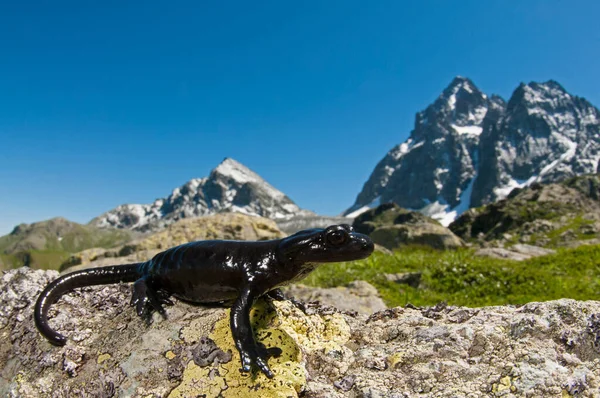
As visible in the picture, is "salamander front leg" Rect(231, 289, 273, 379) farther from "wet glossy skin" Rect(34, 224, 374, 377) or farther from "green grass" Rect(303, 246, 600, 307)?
"green grass" Rect(303, 246, 600, 307)

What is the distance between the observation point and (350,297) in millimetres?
11391

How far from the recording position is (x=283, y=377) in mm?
3420

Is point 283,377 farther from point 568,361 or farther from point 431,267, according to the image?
point 431,267

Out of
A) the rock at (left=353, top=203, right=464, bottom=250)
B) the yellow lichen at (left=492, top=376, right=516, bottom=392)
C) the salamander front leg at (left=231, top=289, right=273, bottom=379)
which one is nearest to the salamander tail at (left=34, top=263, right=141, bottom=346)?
the salamander front leg at (left=231, top=289, right=273, bottom=379)

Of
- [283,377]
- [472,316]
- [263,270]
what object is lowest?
[283,377]

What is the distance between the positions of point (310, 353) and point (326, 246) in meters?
1.01

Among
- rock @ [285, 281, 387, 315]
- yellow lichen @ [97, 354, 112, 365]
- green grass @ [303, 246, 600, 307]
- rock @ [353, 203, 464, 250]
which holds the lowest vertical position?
yellow lichen @ [97, 354, 112, 365]

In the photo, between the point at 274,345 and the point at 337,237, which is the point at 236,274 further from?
the point at 337,237

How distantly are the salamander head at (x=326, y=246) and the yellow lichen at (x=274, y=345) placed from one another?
0.64 meters

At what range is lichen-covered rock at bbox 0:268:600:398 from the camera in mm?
3199

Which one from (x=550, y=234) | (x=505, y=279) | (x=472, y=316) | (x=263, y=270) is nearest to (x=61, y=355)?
(x=263, y=270)

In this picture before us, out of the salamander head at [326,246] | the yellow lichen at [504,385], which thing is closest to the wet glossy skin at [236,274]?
the salamander head at [326,246]

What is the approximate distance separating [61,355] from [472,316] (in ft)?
13.0

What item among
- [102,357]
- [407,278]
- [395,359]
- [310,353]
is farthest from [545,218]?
[102,357]
